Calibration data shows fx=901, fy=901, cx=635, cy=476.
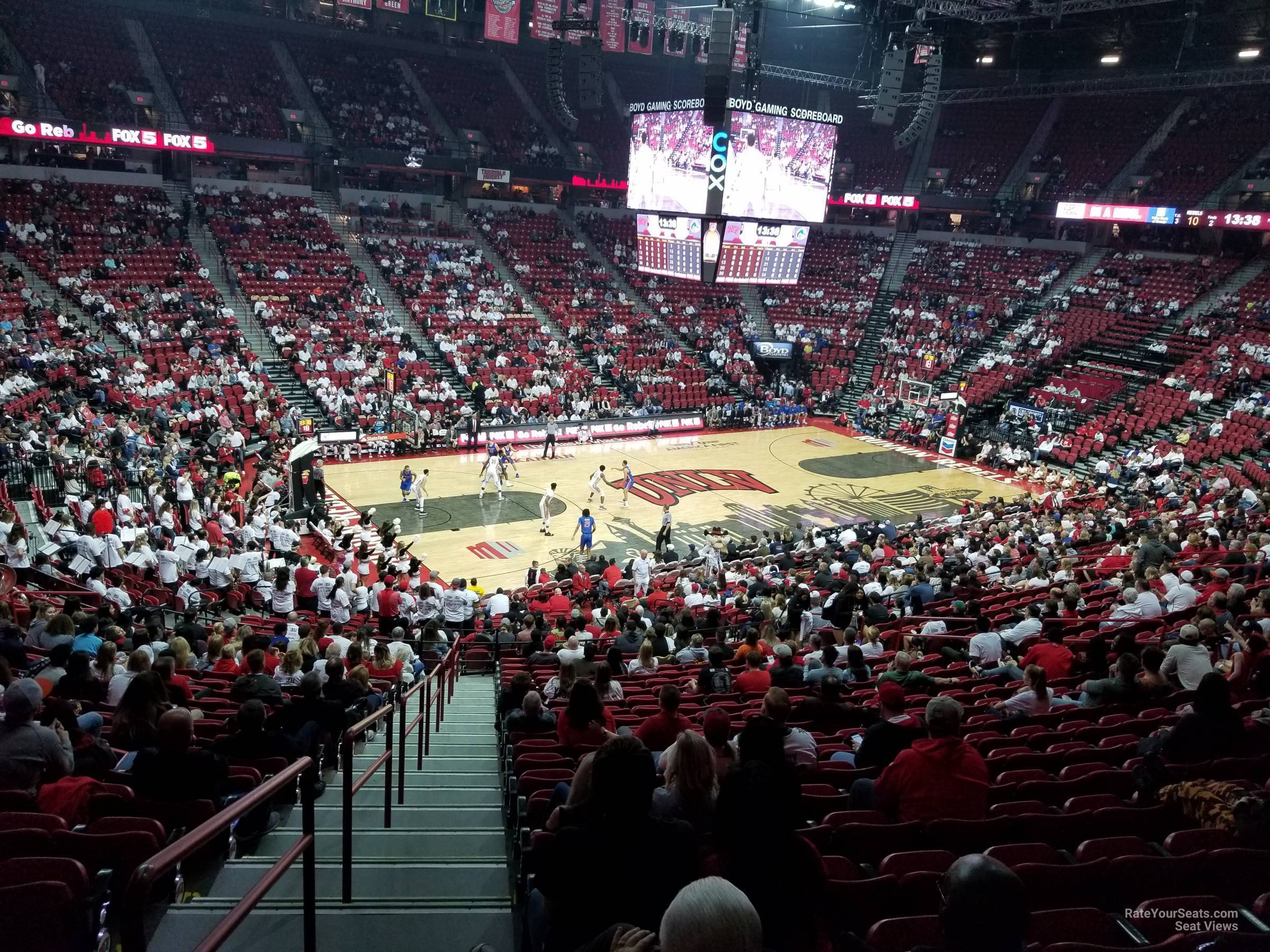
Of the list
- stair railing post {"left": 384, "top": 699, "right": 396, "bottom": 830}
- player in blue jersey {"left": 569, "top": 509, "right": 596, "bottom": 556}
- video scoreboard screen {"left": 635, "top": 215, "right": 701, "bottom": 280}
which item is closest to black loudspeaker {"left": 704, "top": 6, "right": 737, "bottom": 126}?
video scoreboard screen {"left": 635, "top": 215, "right": 701, "bottom": 280}

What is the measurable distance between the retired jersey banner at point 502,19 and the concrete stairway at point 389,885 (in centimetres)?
3666

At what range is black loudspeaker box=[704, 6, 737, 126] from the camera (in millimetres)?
20141

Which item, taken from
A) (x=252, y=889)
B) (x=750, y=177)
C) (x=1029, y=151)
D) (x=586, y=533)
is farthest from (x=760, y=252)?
(x=252, y=889)

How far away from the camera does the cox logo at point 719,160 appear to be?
25.2m

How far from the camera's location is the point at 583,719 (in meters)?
5.73

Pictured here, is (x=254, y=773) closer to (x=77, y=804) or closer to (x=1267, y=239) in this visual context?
(x=77, y=804)

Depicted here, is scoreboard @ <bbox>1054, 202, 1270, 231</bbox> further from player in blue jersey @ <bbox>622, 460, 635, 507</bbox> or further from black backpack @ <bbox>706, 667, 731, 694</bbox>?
black backpack @ <bbox>706, 667, 731, 694</bbox>

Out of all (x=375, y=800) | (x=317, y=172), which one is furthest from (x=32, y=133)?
(x=375, y=800)

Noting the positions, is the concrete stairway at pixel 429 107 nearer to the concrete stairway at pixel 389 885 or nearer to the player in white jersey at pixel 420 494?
the player in white jersey at pixel 420 494

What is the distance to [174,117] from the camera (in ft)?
118

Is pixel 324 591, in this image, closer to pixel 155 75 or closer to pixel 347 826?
pixel 347 826

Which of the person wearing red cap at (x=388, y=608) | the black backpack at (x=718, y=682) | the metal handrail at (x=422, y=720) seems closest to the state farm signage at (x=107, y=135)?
the person wearing red cap at (x=388, y=608)

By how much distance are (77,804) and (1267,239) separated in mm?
46438

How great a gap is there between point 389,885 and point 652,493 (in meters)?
22.0
